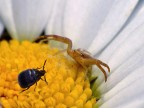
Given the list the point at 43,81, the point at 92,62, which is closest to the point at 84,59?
the point at 92,62

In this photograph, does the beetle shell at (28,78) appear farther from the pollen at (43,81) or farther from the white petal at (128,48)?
the white petal at (128,48)

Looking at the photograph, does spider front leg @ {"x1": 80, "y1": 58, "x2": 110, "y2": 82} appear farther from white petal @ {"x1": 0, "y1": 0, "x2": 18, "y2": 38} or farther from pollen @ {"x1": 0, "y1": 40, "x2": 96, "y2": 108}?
white petal @ {"x1": 0, "y1": 0, "x2": 18, "y2": 38}

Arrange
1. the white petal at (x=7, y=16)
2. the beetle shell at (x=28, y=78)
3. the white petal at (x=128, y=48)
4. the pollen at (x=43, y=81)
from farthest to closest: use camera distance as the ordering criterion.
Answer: the white petal at (x=7, y=16) < the white petal at (x=128, y=48) < the pollen at (x=43, y=81) < the beetle shell at (x=28, y=78)

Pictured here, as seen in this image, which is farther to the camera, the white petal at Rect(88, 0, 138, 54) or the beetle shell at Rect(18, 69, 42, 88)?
the white petal at Rect(88, 0, 138, 54)

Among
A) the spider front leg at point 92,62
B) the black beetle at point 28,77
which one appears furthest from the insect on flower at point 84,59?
the black beetle at point 28,77

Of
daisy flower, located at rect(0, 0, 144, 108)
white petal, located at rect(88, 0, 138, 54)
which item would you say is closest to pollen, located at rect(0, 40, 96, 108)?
daisy flower, located at rect(0, 0, 144, 108)

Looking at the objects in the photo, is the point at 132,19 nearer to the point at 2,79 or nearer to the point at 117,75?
the point at 117,75
